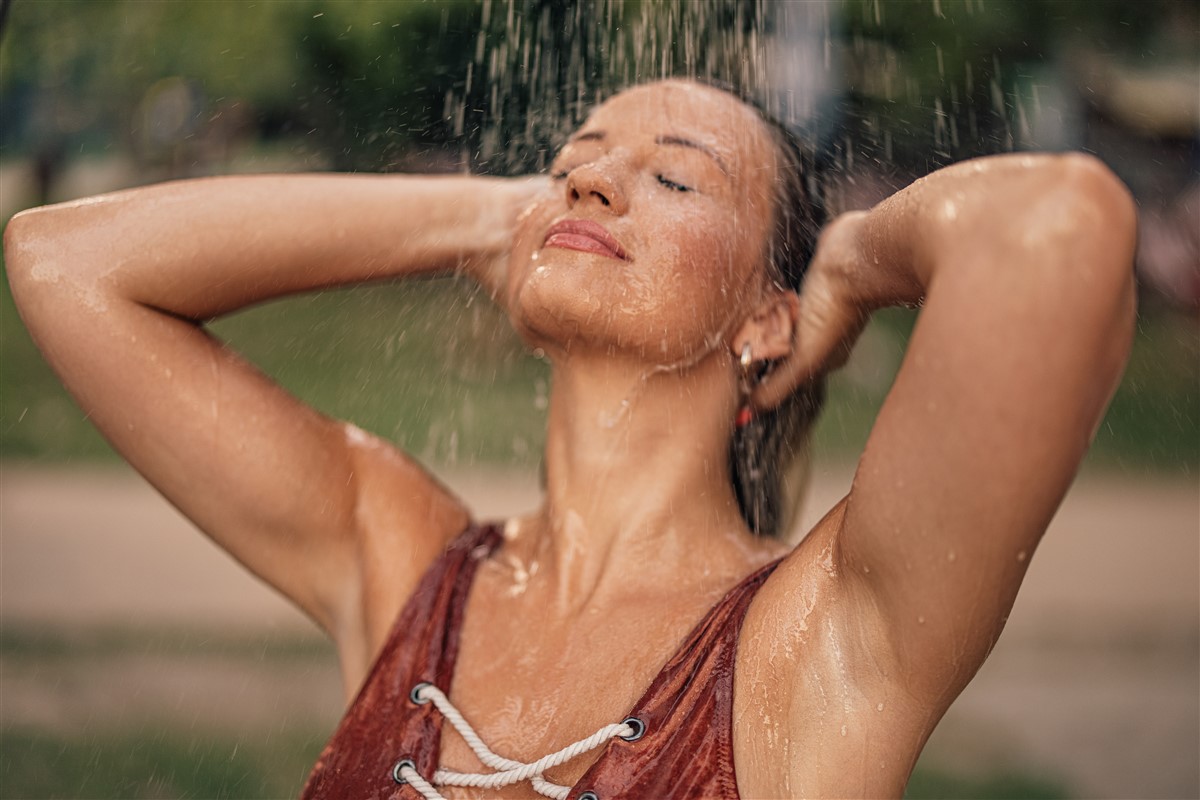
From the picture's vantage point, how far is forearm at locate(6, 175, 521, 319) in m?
2.46

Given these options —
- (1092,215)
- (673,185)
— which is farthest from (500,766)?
(1092,215)

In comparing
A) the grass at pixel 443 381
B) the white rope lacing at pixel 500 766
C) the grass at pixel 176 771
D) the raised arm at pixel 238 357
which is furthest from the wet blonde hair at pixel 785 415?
the grass at pixel 443 381

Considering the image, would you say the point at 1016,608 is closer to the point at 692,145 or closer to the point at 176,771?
the point at 176,771

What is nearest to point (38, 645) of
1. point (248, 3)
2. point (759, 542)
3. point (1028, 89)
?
point (759, 542)

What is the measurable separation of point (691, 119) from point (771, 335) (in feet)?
1.35

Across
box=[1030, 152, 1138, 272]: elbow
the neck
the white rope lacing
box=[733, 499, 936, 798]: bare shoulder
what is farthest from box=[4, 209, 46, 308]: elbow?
box=[1030, 152, 1138, 272]: elbow

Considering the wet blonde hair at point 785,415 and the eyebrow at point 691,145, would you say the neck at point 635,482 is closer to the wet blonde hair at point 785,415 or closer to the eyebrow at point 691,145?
the wet blonde hair at point 785,415

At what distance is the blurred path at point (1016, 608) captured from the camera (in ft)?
17.3

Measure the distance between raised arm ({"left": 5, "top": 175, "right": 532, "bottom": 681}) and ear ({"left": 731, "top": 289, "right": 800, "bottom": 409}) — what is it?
1.59 ft

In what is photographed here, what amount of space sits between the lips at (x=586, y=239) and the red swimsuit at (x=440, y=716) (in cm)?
57

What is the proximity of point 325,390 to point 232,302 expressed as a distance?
25.4ft

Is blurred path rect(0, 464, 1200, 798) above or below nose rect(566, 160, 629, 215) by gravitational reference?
below

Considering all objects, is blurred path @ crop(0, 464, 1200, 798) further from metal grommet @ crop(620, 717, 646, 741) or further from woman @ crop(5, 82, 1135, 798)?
metal grommet @ crop(620, 717, 646, 741)

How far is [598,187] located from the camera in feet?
7.60
